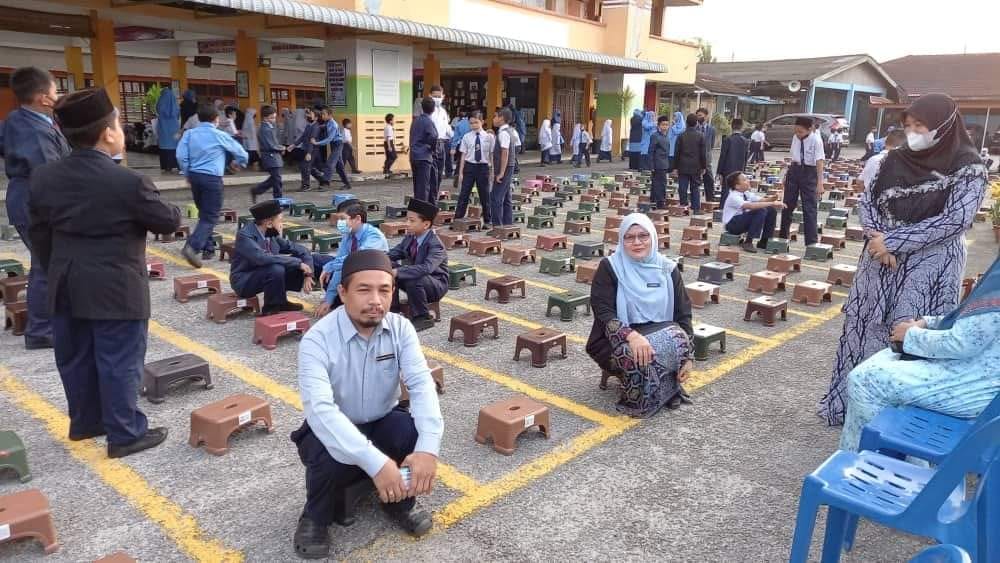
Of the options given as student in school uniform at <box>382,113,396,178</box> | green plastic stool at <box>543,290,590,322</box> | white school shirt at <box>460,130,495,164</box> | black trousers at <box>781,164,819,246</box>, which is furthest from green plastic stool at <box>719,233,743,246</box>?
student in school uniform at <box>382,113,396,178</box>

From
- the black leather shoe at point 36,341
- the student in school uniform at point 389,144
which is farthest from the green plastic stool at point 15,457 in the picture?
the student in school uniform at point 389,144

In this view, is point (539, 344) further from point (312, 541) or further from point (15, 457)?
point (15, 457)

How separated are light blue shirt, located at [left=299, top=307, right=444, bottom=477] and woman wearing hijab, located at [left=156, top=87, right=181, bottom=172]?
1358 centimetres

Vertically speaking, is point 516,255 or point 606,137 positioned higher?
point 606,137

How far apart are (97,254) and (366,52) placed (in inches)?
534

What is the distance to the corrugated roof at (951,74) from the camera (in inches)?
1341

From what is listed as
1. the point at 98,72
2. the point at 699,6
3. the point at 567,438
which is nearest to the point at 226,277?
the point at 567,438

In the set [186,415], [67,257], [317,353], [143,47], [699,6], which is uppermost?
[699,6]

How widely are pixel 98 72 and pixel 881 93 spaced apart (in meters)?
40.5

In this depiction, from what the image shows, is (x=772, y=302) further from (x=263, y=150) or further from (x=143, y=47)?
(x=143, y=47)

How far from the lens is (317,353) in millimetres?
2658

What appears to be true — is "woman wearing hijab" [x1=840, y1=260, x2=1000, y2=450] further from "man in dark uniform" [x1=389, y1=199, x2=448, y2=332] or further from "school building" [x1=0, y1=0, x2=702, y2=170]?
"school building" [x1=0, y1=0, x2=702, y2=170]

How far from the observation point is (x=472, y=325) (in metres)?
5.33

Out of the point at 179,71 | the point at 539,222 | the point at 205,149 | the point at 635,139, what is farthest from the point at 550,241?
the point at 179,71
